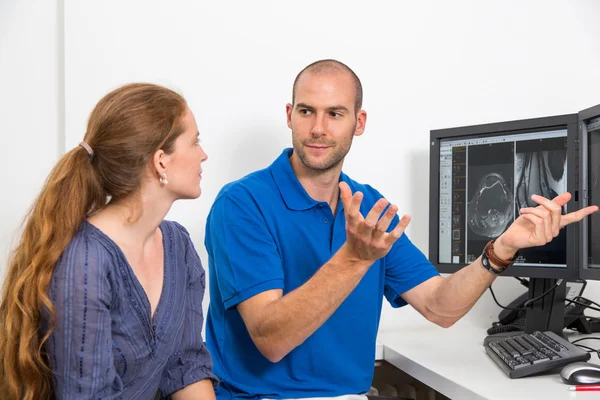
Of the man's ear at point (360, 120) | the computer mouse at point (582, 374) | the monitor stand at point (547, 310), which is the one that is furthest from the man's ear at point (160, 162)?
the monitor stand at point (547, 310)

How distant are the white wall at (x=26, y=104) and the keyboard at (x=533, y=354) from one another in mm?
1391

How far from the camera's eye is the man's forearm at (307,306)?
1389 millimetres

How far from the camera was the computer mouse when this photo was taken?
1.40 metres

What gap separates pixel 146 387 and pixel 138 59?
1082 millimetres

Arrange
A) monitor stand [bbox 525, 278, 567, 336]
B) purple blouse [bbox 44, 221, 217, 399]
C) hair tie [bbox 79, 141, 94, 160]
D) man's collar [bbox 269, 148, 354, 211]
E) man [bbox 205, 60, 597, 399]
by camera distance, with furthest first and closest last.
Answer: monitor stand [bbox 525, 278, 567, 336]
man's collar [bbox 269, 148, 354, 211]
man [bbox 205, 60, 597, 399]
hair tie [bbox 79, 141, 94, 160]
purple blouse [bbox 44, 221, 217, 399]

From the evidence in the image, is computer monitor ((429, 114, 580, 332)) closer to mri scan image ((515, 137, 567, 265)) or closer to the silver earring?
mri scan image ((515, 137, 567, 265))

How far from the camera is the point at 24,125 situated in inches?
78.3

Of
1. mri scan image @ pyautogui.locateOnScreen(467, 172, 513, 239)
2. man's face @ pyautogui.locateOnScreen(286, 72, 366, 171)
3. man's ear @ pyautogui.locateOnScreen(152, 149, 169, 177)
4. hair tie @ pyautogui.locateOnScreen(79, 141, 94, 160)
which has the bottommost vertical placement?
mri scan image @ pyautogui.locateOnScreen(467, 172, 513, 239)

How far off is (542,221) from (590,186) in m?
0.39

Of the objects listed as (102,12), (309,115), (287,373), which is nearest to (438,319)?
(287,373)

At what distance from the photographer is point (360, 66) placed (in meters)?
2.36

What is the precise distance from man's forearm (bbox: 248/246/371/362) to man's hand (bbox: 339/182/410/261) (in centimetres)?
4

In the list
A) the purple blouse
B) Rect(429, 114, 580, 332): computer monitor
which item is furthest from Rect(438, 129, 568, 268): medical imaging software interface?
the purple blouse

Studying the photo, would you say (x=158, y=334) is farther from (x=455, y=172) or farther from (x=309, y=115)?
(x=455, y=172)
